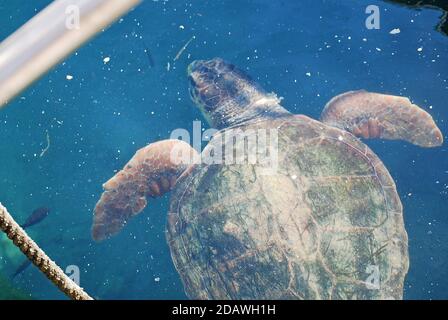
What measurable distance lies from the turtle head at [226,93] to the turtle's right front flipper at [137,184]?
591 millimetres

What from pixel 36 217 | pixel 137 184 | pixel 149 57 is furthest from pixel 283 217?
pixel 149 57

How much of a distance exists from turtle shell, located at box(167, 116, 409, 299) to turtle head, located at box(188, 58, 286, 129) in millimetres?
899

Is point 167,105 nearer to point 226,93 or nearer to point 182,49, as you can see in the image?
point 182,49

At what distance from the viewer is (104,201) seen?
4.03 metres

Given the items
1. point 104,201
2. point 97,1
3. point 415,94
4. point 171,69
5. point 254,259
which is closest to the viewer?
point 97,1

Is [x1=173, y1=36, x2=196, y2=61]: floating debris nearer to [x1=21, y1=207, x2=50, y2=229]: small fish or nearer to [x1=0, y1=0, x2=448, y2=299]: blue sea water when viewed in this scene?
[x1=0, y1=0, x2=448, y2=299]: blue sea water

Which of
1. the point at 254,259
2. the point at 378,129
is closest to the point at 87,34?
the point at 254,259

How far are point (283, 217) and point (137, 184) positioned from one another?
1877 millimetres

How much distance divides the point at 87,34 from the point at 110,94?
5.30 meters

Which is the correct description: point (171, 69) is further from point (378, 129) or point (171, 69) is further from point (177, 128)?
point (378, 129)

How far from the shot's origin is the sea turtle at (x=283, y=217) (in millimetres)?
2709

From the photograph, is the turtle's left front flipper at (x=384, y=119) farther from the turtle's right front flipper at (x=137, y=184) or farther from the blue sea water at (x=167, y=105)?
the turtle's right front flipper at (x=137, y=184)

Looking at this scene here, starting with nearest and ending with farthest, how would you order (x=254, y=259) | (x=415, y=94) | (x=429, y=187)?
(x=254, y=259) < (x=429, y=187) < (x=415, y=94)

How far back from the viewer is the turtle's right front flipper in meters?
4.00
